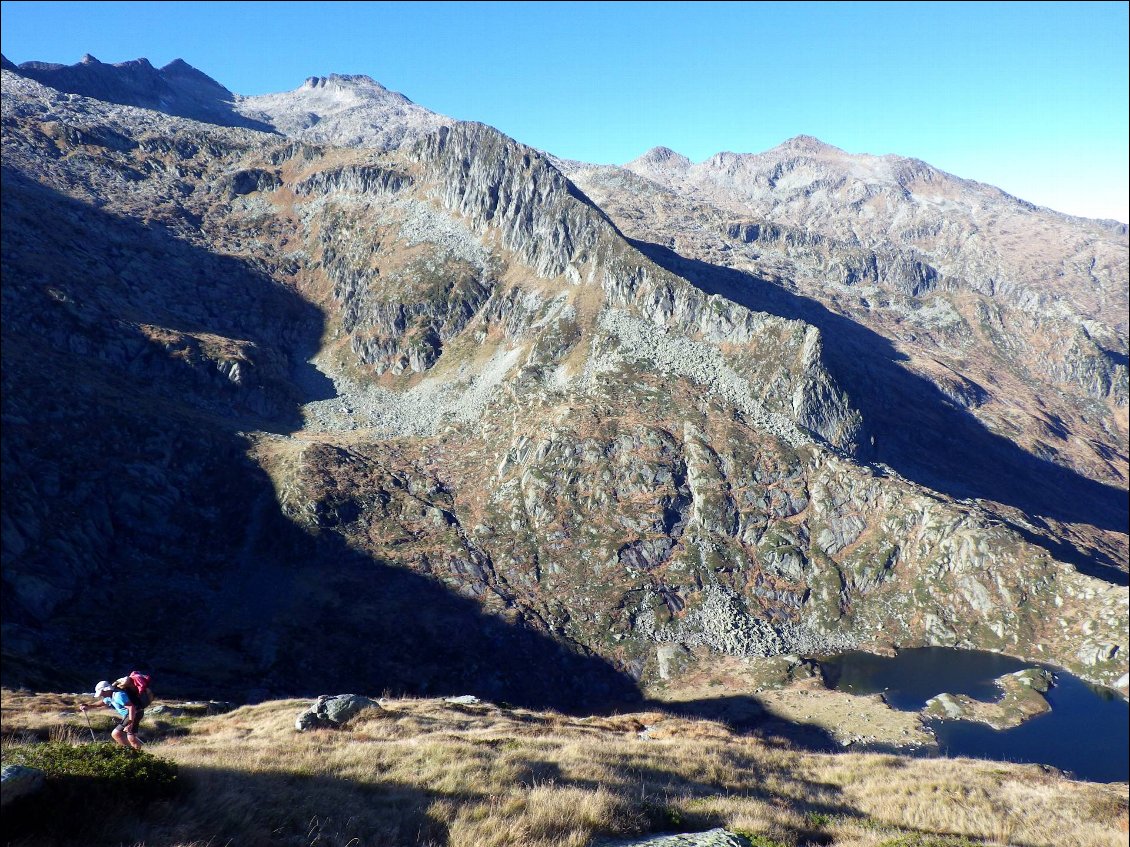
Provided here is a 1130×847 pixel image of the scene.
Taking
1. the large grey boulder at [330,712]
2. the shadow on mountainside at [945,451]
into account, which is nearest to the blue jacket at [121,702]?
the large grey boulder at [330,712]

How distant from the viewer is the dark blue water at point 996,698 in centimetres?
6122

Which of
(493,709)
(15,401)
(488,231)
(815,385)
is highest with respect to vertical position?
(488,231)

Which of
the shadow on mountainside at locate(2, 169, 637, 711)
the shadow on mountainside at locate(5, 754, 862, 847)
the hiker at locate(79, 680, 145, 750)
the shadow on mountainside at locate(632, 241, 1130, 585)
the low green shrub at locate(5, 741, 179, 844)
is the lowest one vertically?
the shadow on mountainside at locate(2, 169, 637, 711)

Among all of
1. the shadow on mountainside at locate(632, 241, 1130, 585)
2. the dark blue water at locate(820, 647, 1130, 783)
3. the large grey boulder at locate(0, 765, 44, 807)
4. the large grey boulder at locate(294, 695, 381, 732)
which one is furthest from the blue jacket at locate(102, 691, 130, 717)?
the shadow on mountainside at locate(632, 241, 1130, 585)

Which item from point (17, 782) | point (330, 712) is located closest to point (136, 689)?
point (330, 712)

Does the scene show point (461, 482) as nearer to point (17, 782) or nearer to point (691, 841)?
point (691, 841)

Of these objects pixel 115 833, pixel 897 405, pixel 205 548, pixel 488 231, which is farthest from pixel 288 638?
pixel 897 405

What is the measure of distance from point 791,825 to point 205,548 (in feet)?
265

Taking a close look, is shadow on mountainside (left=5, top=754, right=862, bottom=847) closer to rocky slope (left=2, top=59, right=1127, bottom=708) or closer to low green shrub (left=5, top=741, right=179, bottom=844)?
low green shrub (left=5, top=741, right=179, bottom=844)

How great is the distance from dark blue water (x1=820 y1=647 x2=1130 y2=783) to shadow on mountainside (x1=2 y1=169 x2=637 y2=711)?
3392cm

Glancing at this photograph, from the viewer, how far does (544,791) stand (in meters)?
13.4

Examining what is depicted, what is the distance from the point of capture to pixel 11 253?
95062mm

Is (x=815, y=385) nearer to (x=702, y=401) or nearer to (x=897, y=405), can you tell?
(x=702, y=401)

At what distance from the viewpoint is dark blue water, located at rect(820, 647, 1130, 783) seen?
61219 millimetres
